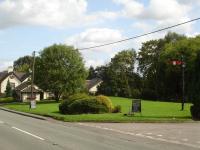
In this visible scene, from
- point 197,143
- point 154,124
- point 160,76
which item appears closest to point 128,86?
point 160,76

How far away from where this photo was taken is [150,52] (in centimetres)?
11988

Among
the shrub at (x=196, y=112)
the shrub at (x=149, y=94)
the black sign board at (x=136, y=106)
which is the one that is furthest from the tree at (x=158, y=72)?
the shrub at (x=196, y=112)

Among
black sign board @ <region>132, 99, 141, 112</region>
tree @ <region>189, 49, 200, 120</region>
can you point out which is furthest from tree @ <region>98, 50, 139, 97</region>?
tree @ <region>189, 49, 200, 120</region>

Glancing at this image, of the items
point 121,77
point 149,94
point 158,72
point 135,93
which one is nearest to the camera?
point 158,72

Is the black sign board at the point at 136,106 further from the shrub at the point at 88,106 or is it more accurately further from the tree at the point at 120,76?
the tree at the point at 120,76

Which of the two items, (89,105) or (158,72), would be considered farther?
(158,72)

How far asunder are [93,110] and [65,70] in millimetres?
48518

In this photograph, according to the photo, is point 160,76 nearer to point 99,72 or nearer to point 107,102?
point 107,102

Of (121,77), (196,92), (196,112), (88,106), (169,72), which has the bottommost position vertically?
(196,112)

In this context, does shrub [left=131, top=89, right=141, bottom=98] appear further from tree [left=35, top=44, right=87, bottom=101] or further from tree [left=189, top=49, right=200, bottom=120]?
tree [left=189, top=49, right=200, bottom=120]

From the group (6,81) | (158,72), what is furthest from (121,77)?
(6,81)

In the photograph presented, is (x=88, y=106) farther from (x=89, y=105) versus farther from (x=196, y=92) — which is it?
(x=196, y=92)

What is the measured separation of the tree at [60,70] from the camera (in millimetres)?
91188

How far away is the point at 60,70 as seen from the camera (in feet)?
301
